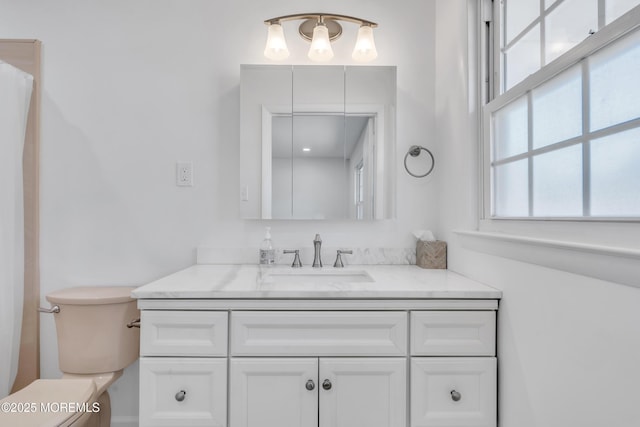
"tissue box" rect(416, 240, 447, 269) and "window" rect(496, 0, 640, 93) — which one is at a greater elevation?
"window" rect(496, 0, 640, 93)

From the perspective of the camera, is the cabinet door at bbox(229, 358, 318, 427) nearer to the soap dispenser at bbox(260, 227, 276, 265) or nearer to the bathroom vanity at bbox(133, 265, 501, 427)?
the bathroom vanity at bbox(133, 265, 501, 427)

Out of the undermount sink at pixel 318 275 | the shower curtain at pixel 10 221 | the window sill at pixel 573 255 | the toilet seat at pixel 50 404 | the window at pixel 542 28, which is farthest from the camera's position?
the undermount sink at pixel 318 275

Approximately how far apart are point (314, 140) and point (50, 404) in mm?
1455

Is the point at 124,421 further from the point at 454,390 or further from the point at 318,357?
the point at 454,390

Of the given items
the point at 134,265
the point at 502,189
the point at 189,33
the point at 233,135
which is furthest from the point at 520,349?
the point at 189,33

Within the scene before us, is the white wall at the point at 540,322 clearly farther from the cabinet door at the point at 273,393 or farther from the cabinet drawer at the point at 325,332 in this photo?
the cabinet door at the point at 273,393

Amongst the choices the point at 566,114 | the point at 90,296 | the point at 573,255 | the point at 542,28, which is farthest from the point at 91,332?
the point at 542,28

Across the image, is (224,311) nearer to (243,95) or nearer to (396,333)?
(396,333)

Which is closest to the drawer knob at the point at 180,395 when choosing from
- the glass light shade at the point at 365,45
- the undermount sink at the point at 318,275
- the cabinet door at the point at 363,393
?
the cabinet door at the point at 363,393

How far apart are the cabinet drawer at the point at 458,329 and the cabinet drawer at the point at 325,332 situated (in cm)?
5

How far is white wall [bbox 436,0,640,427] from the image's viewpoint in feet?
2.24

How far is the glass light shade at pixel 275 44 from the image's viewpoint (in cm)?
157

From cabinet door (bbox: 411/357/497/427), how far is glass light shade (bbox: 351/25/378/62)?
1367 mm

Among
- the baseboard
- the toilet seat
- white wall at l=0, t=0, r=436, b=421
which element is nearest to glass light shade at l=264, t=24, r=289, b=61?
white wall at l=0, t=0, r=436, b=421
